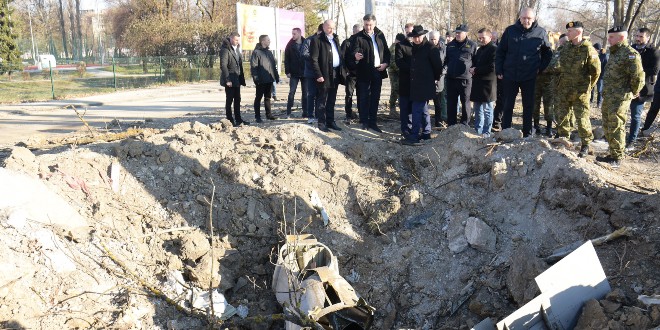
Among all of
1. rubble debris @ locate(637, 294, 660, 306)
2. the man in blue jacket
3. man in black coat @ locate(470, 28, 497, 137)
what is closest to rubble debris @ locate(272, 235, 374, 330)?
rubble debris @ locate(637, 294, 660, 306)

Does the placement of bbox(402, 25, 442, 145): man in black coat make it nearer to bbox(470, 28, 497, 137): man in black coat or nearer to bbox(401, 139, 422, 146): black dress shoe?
bbox(401, 139, 422, 146): black dress shoe

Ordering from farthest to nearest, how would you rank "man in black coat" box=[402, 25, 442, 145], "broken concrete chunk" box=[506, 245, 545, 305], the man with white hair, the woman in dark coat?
the woman in dark coat → the man with white hair → "man in black coat" box=[402, 25, 442, 145] → "broken concrete chunk" box=[506, 245, 545, 305]

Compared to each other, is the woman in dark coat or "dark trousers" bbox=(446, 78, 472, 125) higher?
the woman in dark coat

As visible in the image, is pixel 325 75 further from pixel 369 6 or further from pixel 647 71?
pixel 647 71

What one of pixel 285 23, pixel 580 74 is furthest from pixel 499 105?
pixel 285 23

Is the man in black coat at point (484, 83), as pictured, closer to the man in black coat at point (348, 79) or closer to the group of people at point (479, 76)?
the group of people at point (479, 76)

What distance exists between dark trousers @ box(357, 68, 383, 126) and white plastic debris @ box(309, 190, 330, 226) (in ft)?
7.88

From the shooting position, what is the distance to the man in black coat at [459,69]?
24.1ft

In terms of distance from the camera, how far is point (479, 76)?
7.12 metres

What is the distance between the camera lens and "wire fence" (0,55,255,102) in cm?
1761

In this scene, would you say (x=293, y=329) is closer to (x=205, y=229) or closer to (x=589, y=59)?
(x=205, y=229)

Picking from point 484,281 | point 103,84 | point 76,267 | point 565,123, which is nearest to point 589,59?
point 565,123

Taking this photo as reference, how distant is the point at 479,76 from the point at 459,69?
353 mm

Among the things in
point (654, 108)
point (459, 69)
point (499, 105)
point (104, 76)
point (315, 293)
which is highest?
point (104, 76)
